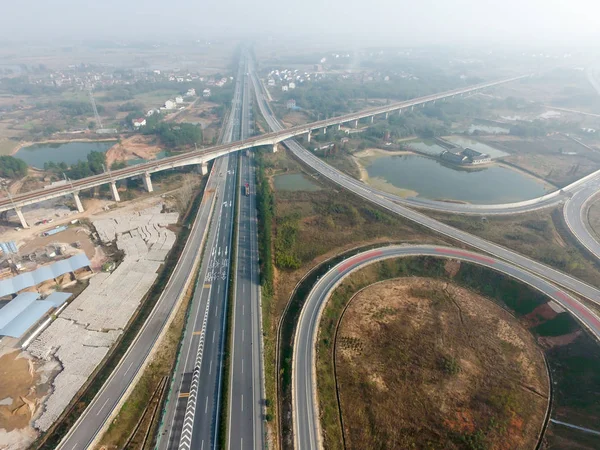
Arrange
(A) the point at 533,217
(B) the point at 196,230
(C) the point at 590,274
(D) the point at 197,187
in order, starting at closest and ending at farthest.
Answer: (C) the point at 590,274 < (B) the point at 196,230 < (A) the point at 533,217 < (D) the point at 197,187

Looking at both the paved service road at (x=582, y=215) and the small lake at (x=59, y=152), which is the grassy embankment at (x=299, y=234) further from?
the small lake at (x=59, y=152)

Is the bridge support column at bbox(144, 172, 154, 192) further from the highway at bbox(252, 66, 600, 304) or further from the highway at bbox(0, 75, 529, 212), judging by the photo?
the highway at bbox(252, 66, 600, 304)

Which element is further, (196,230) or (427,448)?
(196,230)

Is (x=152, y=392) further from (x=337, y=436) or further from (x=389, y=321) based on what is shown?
(x=389, y=321)

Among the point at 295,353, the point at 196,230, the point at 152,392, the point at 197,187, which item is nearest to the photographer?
the point at 152,392

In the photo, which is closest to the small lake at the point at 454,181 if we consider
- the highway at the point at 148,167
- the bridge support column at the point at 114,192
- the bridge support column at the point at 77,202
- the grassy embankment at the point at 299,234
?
the grassy embankment at the point at 299,234

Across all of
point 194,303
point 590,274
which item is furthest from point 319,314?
point 590,274
